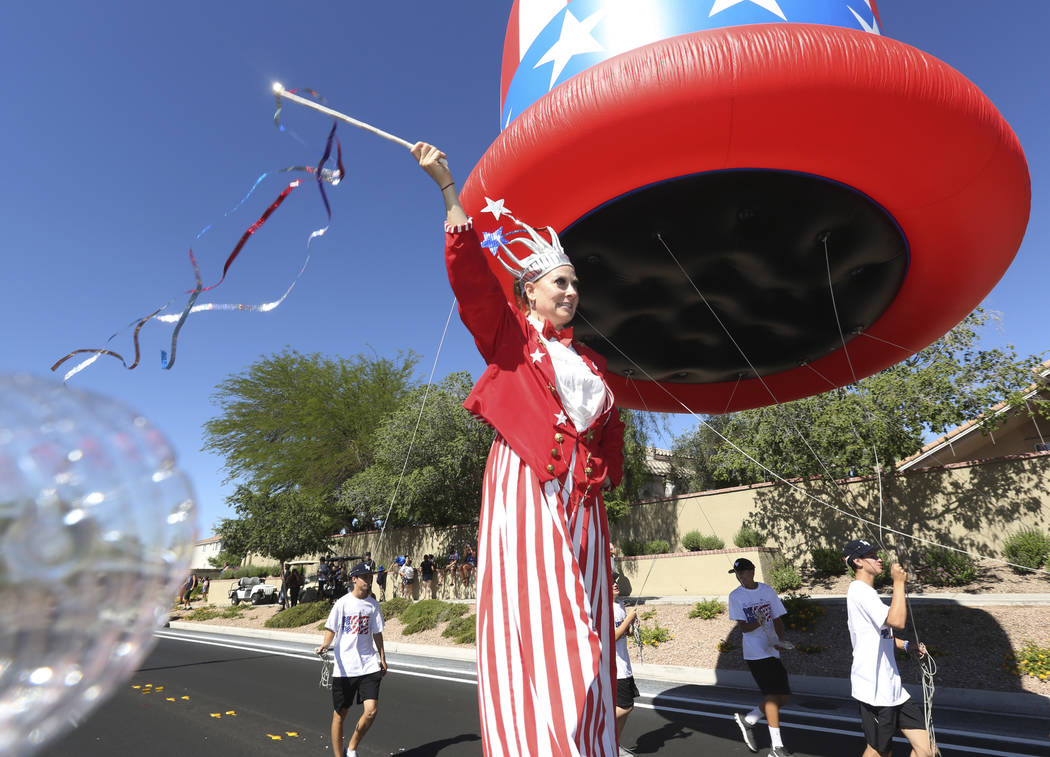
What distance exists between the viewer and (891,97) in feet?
10.6

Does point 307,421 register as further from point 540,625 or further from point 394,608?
point 540,625

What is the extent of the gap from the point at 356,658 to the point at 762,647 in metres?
3.79

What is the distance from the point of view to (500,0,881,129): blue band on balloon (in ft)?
11.9

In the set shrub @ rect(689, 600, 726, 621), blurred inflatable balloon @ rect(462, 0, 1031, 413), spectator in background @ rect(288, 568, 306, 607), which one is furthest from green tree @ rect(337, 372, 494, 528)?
blurred inflatable balloon @ rect(462, 0, 1031, 413)

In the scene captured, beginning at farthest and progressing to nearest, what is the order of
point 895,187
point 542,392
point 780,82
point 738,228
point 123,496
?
1. point 738,228
2. point 895,187
3. point 780,82
4. point 542,392
5. point 123,496

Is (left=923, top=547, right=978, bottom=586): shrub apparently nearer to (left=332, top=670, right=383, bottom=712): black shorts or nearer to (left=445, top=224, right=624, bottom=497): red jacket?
(left=332, top=670, right=383, bottom=712): black shorts

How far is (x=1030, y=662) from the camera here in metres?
6.79

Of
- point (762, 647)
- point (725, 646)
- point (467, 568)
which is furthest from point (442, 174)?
point (467, 568)

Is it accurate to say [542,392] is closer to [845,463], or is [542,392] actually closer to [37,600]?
[37,600]

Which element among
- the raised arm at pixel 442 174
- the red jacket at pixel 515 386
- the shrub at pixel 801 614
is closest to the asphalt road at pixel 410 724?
the shrub at pixel 801 614

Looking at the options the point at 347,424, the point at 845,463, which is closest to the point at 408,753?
the point at 845,463

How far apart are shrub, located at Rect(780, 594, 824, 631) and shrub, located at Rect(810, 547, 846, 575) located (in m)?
5.84

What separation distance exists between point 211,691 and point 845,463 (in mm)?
13971

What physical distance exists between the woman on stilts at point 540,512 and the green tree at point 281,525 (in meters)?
23.1
